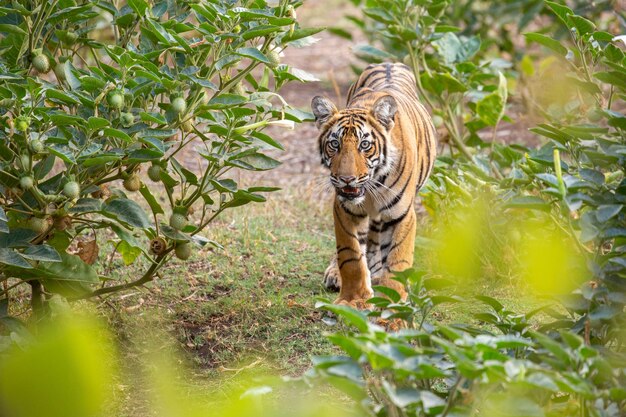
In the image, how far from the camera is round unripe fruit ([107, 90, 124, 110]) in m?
2.66

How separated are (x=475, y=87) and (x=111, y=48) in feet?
9.86

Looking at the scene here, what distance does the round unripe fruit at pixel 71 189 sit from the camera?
272 centimetres

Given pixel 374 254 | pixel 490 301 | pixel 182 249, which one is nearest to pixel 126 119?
pixel 182 249

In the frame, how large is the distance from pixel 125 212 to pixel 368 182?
4.39 feet

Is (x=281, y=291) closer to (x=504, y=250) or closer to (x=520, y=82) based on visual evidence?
(x=504, y=250)

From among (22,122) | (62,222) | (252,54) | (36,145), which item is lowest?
(62,222)

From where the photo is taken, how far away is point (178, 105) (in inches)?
113

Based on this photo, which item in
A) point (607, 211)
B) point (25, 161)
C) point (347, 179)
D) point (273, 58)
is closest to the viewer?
point (607, 211)

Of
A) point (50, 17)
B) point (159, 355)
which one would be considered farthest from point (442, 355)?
point (50, 17)

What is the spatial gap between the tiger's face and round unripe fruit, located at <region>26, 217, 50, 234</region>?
1389 millimetres

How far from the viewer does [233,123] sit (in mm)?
3008

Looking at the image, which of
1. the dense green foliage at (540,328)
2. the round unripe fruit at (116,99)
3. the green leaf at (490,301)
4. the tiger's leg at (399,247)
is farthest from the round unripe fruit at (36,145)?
the tiger's leg at (399,247)

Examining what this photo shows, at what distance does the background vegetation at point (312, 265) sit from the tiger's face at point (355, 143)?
0.51 metres

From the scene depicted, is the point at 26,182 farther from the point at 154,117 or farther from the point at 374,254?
the point at 374,254
